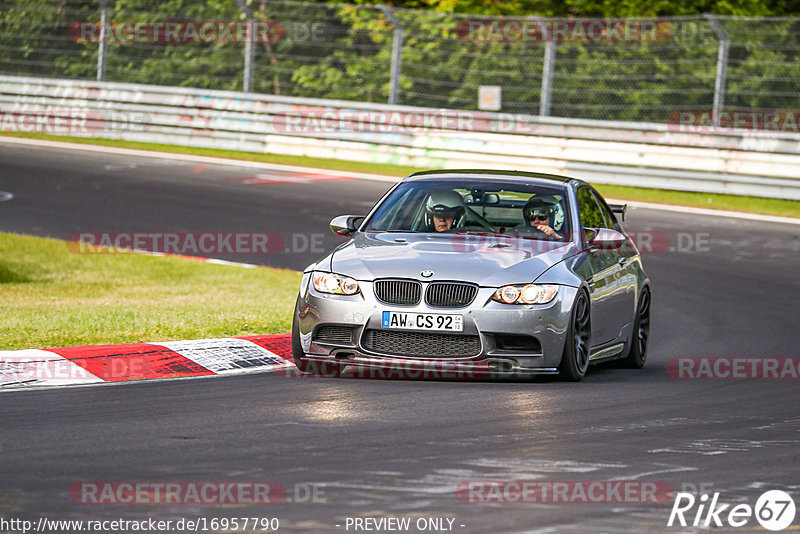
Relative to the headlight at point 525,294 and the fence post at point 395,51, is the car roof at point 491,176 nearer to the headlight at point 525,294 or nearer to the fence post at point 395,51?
the headlight at point 525,294

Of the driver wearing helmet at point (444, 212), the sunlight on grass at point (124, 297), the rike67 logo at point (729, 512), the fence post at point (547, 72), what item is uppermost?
the fence post at point (547, 72)

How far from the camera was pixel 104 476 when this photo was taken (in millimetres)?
5859

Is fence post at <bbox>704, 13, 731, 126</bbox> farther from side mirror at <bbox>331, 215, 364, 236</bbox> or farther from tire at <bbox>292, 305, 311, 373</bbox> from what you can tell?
tire at <bbox>292, 305, 311, 373</bbox>

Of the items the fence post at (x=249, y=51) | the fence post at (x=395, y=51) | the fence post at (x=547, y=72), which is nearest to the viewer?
the fence post at (x=547, y=72)

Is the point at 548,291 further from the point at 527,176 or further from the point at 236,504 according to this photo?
the point at 236,504

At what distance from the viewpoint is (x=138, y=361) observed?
364 inches

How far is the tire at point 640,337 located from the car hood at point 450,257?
124cm

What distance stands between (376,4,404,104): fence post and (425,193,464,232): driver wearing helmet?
49.4ft

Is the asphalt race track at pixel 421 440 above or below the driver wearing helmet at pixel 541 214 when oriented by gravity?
below

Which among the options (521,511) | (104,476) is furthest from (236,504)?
(521,511)

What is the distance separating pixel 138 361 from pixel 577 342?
294 cm

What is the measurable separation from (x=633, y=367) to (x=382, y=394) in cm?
297

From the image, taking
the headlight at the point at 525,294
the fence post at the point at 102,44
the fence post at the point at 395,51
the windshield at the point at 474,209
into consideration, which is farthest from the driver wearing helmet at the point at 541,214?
the fence post at the point at 102,44

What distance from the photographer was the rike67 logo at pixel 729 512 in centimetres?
542
